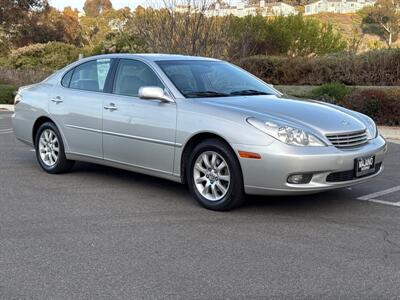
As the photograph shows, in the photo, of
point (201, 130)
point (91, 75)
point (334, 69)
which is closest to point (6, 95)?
point (334, 69)

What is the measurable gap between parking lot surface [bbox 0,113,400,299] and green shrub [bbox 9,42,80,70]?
26442 millimetres

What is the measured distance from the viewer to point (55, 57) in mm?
32719

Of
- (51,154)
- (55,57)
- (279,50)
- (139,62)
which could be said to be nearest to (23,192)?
(51,154)

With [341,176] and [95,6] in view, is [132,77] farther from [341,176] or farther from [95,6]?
[95,6]

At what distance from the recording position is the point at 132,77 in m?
6.80

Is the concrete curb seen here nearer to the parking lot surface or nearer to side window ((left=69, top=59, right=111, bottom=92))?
side window ((left=69, top=59, right=111, bottom=92))

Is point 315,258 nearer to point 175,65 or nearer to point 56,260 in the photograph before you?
point 56,260

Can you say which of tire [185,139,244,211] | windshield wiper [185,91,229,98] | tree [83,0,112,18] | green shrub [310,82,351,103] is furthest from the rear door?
tree [83,0,112,18]

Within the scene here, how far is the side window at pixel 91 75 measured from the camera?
710 centimetres

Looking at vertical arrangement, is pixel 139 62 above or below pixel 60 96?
above

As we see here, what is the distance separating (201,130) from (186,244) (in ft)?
4.54

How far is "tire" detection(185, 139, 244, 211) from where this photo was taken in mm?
5660

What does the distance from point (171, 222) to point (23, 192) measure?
2.07m

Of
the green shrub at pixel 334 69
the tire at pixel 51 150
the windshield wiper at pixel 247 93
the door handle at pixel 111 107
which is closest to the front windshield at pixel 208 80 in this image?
the windshield wiper at pixel 247 93
